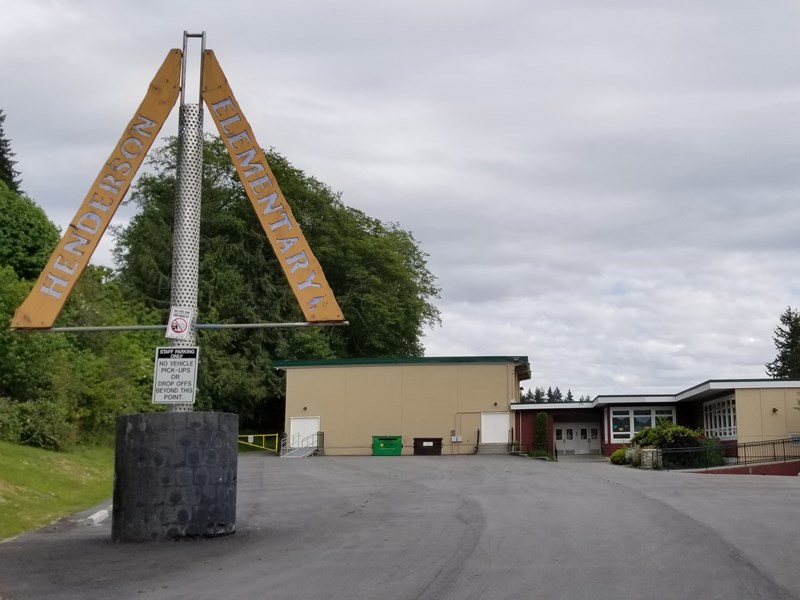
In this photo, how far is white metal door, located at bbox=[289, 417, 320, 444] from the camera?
44.8m

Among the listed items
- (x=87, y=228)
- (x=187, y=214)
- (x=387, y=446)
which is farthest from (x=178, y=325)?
(x=387, y=446)

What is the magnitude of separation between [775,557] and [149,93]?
10.5 metres

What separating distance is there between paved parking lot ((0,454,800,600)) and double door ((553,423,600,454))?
1243 inches

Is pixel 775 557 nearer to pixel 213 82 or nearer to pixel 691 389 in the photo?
pixel 213 82

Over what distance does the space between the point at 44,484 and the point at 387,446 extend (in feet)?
87.5

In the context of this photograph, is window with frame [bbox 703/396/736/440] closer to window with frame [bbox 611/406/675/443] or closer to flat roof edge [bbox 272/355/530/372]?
window with frame [bbox 611/406/675/443]

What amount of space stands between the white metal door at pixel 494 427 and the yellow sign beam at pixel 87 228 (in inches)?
1282

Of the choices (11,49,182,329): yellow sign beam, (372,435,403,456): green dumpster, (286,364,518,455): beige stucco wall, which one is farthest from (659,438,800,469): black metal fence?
(11,49,182,329): yellow sign beam

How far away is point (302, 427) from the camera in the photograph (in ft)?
148

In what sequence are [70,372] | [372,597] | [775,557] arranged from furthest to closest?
[70,372] < [775,557] < [372,597]

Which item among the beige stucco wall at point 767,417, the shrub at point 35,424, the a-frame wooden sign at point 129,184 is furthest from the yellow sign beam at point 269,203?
the beige stucco wall at point 767,417

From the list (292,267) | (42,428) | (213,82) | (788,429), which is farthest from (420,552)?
(788,429)

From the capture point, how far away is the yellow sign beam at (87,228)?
13008mm

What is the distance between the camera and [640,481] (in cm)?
2239
